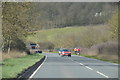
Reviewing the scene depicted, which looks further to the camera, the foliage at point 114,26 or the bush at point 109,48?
the foliage at point 114,26

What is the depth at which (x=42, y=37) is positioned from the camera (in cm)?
14788

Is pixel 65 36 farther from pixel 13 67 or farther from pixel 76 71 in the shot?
pixel 76 71

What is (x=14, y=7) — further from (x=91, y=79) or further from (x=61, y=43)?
(x=61, y=43)

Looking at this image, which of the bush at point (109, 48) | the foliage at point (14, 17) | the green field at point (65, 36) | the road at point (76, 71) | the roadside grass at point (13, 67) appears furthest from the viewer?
the green field at point (65, 36)

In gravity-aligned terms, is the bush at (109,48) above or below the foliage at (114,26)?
below

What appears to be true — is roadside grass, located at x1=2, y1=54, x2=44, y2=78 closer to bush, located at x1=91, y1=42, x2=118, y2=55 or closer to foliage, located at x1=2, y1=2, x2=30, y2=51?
foliage, located at x1=2, y1=2, x2=30, y2=51

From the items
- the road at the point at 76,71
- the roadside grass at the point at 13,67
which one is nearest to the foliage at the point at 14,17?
the roadside grass at the point at 13,67

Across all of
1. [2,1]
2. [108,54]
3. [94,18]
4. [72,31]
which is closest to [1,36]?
[2,1]

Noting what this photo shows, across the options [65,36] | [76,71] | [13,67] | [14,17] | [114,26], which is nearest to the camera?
[14,17]

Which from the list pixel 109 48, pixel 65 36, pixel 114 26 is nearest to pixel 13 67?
pixel 109 48

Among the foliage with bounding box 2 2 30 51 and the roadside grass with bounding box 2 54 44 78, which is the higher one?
the foliage with bounding box 2 2 30 51

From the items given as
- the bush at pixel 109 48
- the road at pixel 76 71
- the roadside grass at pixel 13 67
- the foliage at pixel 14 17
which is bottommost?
the road at pixel 76 71

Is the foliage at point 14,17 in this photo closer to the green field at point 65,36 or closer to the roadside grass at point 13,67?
the roadside grass at point 13,67

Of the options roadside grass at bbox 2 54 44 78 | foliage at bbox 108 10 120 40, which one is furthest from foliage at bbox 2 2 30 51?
foliage at bbox 108 10 120 40
